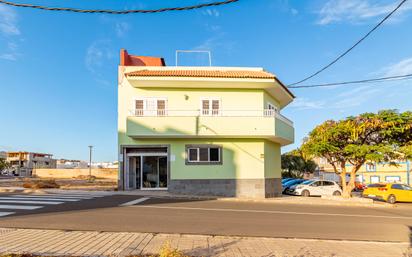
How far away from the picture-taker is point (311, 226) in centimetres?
1030

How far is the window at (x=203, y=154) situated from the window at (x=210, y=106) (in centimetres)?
236

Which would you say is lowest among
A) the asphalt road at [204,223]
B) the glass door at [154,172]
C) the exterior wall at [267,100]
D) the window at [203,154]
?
the asphalt road at [204,223]

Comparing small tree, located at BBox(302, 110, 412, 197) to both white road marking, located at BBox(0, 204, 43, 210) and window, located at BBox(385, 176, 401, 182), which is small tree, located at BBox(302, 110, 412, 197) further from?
window, located at BBox(385, 176, 401, 182)

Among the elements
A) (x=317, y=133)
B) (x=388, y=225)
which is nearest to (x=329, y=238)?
(x=388, y=225)

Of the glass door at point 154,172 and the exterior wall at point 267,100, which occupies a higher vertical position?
the exterior wall at point 267,100

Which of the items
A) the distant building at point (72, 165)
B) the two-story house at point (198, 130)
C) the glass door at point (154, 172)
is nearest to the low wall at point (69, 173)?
the glass door at point (154, 172)

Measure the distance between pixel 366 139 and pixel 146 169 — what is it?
1483 centimetres

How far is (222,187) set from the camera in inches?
848

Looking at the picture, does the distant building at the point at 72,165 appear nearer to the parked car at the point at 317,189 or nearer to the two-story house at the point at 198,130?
the two-story house at the point at 198,130

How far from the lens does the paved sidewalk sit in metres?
6.25

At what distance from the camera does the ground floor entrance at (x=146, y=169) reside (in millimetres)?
22547

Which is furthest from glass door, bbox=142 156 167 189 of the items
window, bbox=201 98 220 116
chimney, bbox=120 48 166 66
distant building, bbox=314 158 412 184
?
distant building, bbox=314 158 412 184

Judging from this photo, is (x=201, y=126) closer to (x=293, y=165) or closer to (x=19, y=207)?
(x=19, y=207)

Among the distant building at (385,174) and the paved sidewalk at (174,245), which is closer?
the paved sidewalk at (174,245)
